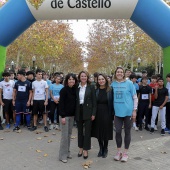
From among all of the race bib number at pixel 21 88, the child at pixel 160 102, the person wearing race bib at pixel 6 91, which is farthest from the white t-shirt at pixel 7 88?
the child at pixel 160 102

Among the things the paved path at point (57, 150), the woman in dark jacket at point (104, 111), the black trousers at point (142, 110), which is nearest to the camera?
the paved path at point (57, 150)

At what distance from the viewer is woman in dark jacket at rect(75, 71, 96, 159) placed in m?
4.89

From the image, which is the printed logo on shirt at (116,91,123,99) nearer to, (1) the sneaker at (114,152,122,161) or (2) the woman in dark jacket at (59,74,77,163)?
(2) the woman in dark jacket at (59,74,77,163)

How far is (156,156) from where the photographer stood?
17.5 feet

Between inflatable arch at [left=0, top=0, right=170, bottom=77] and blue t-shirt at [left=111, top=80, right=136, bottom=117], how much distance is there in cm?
330

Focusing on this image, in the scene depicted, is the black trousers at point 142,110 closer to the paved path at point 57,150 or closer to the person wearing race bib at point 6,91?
the paved path at point 57,150

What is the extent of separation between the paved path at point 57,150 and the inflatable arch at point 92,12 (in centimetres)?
284

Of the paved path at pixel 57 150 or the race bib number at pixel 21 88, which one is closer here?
the paved path at pixel 57 150

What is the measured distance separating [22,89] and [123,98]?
3.77 metres

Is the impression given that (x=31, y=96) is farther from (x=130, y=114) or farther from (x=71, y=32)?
(x=71, y=32)

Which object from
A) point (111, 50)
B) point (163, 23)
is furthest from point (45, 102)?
point (111, 50)

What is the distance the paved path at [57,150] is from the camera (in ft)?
15.4

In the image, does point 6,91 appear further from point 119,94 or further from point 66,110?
point 119,94

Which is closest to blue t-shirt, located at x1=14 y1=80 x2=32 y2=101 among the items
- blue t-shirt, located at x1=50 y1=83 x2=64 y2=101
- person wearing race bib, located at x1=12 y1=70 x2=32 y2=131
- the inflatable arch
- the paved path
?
person wearing race bib, located at x1=12 y1=70 x2=32 y2=131
